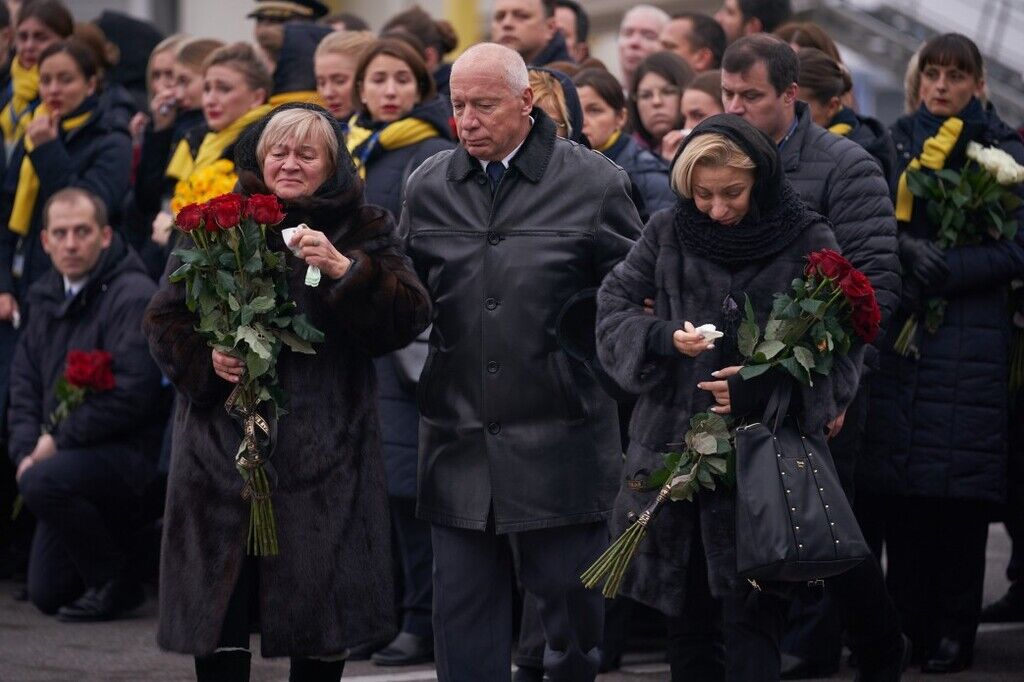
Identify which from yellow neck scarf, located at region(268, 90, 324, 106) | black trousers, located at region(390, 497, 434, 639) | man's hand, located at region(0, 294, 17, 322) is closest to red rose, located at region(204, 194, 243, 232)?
black trousers, located at region(390, 497, 434, 639)

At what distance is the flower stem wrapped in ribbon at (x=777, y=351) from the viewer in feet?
18.0

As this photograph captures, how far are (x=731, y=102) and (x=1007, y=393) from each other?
169cm

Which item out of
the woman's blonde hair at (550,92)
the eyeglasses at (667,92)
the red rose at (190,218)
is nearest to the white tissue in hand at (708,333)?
the red rose at (190,218)

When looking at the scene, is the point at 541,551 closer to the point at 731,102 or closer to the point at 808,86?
the point at 731,102

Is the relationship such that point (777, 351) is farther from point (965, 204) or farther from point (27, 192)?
point (27, 192)

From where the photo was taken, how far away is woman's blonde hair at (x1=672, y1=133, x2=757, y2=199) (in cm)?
557

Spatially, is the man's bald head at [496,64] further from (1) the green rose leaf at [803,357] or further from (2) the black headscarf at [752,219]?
(1) the green rose leaf at [803,357]

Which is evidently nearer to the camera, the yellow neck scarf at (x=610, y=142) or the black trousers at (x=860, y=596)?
the black trousers at (x=860, y=596)

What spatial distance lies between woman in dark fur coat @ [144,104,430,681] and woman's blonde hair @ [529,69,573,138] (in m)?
1.27

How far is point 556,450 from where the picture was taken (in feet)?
19.2

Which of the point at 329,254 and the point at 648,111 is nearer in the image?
the point at 329,254

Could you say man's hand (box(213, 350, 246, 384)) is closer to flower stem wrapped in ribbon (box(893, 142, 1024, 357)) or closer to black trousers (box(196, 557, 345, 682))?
black trousers (box(196, 557, 345, 682))

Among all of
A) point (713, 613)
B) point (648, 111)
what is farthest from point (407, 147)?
point (713, 613)

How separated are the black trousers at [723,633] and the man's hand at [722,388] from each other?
42cm
